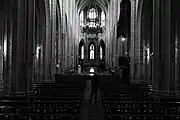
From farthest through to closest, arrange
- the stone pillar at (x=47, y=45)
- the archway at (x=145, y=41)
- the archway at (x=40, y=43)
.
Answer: the stone pillar at (x=47, y=45), the archway at (x=40, y=43), the archway at (x=145, y=41)

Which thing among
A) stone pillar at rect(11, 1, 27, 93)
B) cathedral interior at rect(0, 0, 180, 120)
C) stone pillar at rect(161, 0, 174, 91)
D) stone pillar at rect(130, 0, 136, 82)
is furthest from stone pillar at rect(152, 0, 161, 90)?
stone pillar at rect(130, 0, 136, 82)

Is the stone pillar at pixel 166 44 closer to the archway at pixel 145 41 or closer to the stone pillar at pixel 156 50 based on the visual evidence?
the stone pillar at pixel 156 50

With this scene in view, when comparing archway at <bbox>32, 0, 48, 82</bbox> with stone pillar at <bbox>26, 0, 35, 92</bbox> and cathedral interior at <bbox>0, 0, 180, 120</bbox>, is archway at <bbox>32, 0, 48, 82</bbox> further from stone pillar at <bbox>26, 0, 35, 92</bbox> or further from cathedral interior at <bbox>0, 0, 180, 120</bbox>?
stone pillar at <bbox>26, 0, 35, 92</bbox>

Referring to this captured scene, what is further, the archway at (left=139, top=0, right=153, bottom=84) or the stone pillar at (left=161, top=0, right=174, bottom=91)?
the archway at (left=139, top=0, right=153, bottom=84)

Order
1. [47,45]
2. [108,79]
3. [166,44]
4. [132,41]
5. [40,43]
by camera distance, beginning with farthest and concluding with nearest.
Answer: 1. [108,79]
2. [40,43]
3. [132,41]
4. [47,45]
5. [166,44]

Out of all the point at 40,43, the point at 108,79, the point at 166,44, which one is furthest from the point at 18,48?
the point at 108,79

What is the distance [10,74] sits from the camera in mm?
12758

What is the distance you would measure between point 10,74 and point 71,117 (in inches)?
286

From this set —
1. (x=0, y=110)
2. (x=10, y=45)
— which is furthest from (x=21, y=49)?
(x=0, y=110)

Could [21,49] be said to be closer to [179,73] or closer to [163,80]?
[163,80]

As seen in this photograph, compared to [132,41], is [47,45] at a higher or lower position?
lower

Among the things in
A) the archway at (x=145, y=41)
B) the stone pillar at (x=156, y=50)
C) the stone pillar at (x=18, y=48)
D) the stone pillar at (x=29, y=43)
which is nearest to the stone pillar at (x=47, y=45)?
the stone pillar at (x=29, y=43)

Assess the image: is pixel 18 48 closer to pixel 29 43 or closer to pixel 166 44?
pixel 29 43

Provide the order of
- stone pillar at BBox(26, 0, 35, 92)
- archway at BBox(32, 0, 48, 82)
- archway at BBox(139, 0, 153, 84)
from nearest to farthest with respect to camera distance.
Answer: stone pillar at BBox(26, 0, 35, 92)
archway at BBox(139, 0, 153, 84)
archway at BBox(32, 0, 48, 82)
